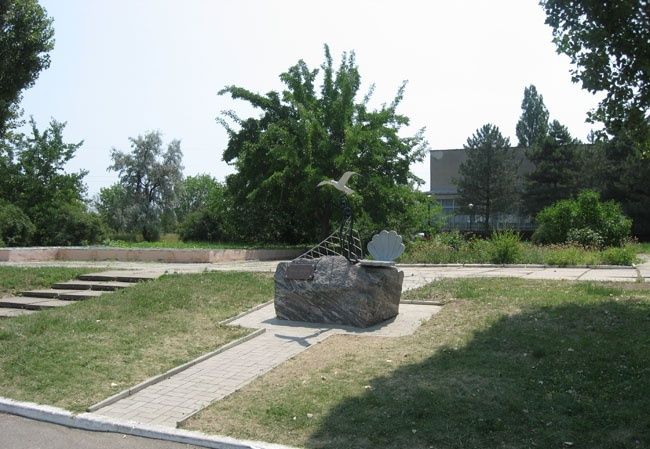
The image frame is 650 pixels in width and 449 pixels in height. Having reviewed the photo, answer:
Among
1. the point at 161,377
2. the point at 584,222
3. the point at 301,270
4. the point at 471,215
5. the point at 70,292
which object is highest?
the point at 471,215

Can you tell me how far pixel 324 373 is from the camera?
6.69 m

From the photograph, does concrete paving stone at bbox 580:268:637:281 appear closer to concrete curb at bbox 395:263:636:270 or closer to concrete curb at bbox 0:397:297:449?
concrete curb at bbox 395:263:636:270

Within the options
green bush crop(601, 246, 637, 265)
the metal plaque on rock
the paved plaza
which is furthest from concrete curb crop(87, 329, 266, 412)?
green bush crop(601, 246, 637, 265)

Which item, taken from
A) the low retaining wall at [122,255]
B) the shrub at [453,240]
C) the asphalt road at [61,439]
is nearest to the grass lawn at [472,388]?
the asphalt road at [61,439]

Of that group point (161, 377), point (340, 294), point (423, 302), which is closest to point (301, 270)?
point (340, 294)

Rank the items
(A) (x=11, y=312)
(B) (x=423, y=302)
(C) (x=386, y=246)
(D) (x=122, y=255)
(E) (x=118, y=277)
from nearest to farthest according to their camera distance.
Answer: (C) (x=386, y=246) < (B) (x=423, y=302) < (A) (x=11, y=312) < (E) (x=118, y=277) < (D) (x=122, y=255)

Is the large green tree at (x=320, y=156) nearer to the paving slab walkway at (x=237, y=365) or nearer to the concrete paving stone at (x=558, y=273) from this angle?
the concrete paving stone at (x=558, y=273)

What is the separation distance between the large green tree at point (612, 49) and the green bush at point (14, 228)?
94.5 feet

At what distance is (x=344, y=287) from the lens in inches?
369

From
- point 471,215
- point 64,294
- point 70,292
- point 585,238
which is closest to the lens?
point 64,294

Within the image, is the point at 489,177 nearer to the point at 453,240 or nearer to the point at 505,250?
the point at 453,240

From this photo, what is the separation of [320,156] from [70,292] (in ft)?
44.6

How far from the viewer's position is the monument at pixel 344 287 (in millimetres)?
9275

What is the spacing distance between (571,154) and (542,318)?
1878 inches
